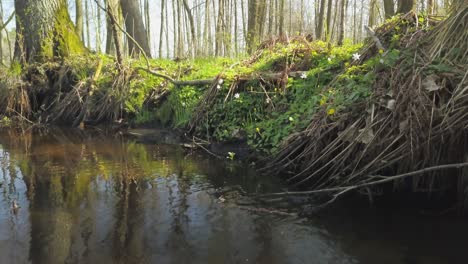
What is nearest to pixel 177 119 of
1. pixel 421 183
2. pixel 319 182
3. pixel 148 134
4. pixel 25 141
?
pixel 148 134

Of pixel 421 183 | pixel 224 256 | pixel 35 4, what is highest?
pixel 35 4

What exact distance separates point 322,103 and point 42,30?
324 inches

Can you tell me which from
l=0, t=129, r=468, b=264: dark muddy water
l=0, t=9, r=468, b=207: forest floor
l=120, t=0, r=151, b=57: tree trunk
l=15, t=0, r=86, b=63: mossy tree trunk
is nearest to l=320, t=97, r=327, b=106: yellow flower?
l=0, t=9, r=468, b=207: forest floor

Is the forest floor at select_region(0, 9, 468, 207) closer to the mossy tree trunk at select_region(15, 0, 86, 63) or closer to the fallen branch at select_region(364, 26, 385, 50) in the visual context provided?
the fallen branch at select_region(364, 26, 385, 50)

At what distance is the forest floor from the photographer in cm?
366

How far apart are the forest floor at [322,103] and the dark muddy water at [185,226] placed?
0.51 meters

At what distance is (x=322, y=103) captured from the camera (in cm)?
478

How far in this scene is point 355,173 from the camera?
384 cm

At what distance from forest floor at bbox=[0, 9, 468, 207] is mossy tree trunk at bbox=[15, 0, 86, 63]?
4.49 ft

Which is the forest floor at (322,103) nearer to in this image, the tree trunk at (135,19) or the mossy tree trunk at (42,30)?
the mossy tree trunk at (42,30)

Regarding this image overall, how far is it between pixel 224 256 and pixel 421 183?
204 cm

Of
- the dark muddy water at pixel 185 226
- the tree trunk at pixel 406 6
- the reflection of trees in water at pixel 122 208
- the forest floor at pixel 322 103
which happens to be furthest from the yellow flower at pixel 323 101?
the tree trunk at pixel 406 6

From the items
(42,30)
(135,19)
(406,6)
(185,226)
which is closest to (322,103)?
(185,226)

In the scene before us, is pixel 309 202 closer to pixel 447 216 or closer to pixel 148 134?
A: pixel 447 216
